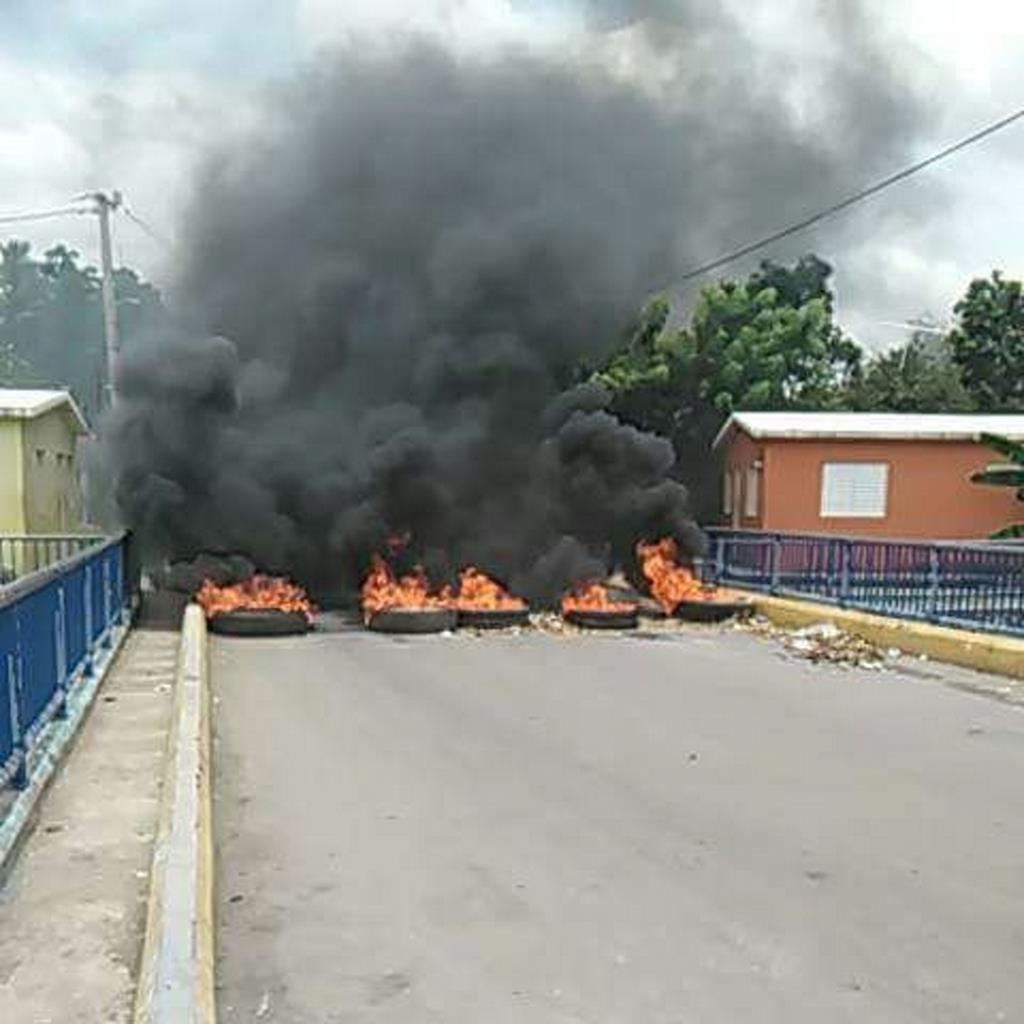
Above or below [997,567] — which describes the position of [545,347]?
above

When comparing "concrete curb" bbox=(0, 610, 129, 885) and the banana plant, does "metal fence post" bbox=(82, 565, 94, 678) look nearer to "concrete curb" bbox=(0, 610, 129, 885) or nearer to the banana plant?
"concrete curb" bbox=(0, 610, 129, 885)

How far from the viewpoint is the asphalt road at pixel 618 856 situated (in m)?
4.57

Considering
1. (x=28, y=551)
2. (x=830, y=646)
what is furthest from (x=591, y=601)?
(x=28, y=551)

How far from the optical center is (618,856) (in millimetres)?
6215

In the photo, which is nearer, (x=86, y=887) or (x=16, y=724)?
(x=86, y=887)

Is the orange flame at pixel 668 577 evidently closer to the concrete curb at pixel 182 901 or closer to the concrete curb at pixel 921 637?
the concrete curb at pixel 921 637

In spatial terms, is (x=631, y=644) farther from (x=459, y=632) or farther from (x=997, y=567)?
(x=997, y=567)

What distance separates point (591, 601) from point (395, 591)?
8.84ft

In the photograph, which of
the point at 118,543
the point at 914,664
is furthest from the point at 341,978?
the point at 118,543

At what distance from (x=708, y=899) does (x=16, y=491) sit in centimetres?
2130

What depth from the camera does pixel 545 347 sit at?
2080cm

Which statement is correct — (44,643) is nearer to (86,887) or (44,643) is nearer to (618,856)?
(86,887)

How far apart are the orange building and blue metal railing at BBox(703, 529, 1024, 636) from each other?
4109mm

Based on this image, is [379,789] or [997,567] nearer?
[379,789]
